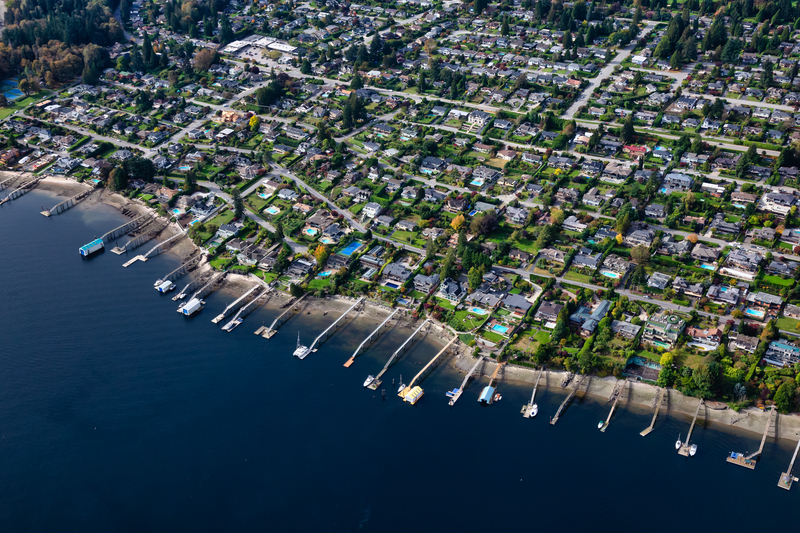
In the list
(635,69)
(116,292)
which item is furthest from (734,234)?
(116,292)

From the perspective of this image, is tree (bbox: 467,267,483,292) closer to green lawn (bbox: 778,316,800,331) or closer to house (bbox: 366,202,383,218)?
house (bbox: 366,202,383,218)

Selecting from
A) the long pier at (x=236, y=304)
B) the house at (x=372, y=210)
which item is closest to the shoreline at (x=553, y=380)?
the long pier at (x=236, y=304)

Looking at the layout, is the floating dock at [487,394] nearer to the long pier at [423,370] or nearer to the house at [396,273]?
the long pier at [423,370]

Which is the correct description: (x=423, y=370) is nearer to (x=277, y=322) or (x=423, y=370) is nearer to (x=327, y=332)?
(x=327, y=332)

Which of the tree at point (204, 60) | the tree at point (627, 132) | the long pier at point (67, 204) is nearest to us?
the long pier at point (67, 204)

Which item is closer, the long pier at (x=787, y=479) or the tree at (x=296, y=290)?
the long pier at (x=787, y=479)

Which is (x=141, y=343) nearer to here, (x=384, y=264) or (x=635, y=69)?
(x=384, y=264)

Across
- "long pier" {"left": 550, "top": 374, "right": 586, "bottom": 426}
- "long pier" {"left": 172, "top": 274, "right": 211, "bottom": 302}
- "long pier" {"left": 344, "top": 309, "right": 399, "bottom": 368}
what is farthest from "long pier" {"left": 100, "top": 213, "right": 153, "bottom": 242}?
"long pier" {"left": 550, "top": 374, "right": 586, "bottom": 426}
